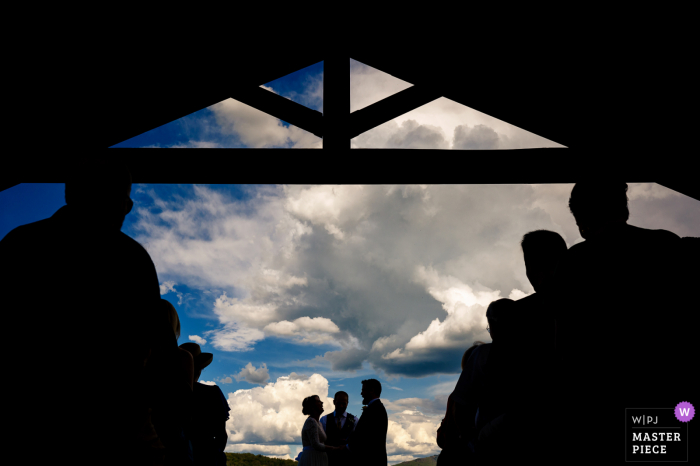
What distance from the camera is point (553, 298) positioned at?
4.48ft

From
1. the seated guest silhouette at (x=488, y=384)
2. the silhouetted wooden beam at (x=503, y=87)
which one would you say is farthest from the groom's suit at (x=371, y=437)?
the silhouetted wooden beam at (x=503, y=87)

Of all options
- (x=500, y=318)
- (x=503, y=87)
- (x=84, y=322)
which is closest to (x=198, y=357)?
(x=84, y=322)

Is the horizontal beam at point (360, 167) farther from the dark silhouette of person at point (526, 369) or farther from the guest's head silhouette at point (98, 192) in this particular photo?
the guest's head silhouette at point (98, 192)

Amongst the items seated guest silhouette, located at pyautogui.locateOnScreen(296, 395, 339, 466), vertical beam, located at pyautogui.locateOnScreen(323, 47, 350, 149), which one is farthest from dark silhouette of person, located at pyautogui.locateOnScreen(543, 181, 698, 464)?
seated guest silhouette, located at pyautogui.locateOnScreen(296, 395, 339, 466)

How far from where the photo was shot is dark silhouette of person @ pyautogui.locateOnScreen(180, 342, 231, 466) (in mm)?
2721

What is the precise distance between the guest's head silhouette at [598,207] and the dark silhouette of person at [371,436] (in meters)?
3.70

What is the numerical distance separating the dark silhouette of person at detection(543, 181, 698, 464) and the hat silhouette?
211 centimetres

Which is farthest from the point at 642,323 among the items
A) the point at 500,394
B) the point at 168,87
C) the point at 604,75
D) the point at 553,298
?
the point at 168,87

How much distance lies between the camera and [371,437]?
453cm

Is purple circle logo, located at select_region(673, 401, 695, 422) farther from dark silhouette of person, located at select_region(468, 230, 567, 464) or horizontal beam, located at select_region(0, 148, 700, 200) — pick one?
horizontal beam, located at select_region(0, 148, 700, 200)

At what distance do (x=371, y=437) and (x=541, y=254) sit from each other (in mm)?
3564

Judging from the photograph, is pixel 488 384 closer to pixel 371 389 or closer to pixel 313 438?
pixel 371 389

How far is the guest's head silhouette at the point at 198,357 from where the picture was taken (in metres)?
2.63

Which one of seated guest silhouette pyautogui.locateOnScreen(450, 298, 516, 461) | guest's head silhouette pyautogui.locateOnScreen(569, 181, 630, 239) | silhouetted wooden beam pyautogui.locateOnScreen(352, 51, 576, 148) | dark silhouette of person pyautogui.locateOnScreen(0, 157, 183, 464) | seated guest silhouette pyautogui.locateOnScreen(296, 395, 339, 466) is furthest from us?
seated guest silhouette pyautogui.locateOnScreen(296, 395, 339, 466)
